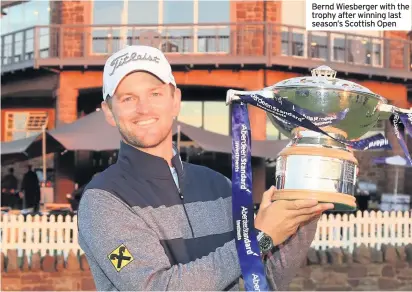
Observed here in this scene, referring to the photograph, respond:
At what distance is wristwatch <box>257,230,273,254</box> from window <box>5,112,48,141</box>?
54.9 feet

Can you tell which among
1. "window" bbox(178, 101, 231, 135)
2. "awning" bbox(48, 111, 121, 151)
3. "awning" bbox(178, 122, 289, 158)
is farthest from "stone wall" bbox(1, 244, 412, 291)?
"window" bbox(178, 101, 231, 135)

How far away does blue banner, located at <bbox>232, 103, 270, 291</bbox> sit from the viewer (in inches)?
65.7

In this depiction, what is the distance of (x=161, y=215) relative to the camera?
1.85m

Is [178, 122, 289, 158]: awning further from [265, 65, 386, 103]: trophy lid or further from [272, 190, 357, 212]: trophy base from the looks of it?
[272, 190, 357, 212]: trophy base

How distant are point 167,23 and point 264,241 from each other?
13663 mm

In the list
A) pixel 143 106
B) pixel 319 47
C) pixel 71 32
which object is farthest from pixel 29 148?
pixel 143 106

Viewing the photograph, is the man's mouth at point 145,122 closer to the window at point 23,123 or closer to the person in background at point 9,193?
the person in background at point 9,193

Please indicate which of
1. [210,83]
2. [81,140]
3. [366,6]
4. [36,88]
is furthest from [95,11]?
[366,6]

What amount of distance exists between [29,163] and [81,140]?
786cm

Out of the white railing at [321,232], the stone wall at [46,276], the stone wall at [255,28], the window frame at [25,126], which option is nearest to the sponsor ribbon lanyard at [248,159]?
the stone wall at [46,276]

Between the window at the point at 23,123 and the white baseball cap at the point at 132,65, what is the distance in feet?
53.8

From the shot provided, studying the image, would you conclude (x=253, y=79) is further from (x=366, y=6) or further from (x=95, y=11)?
(x=366, y=6)

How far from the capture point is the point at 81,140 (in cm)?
1062

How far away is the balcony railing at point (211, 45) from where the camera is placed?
1427cm
